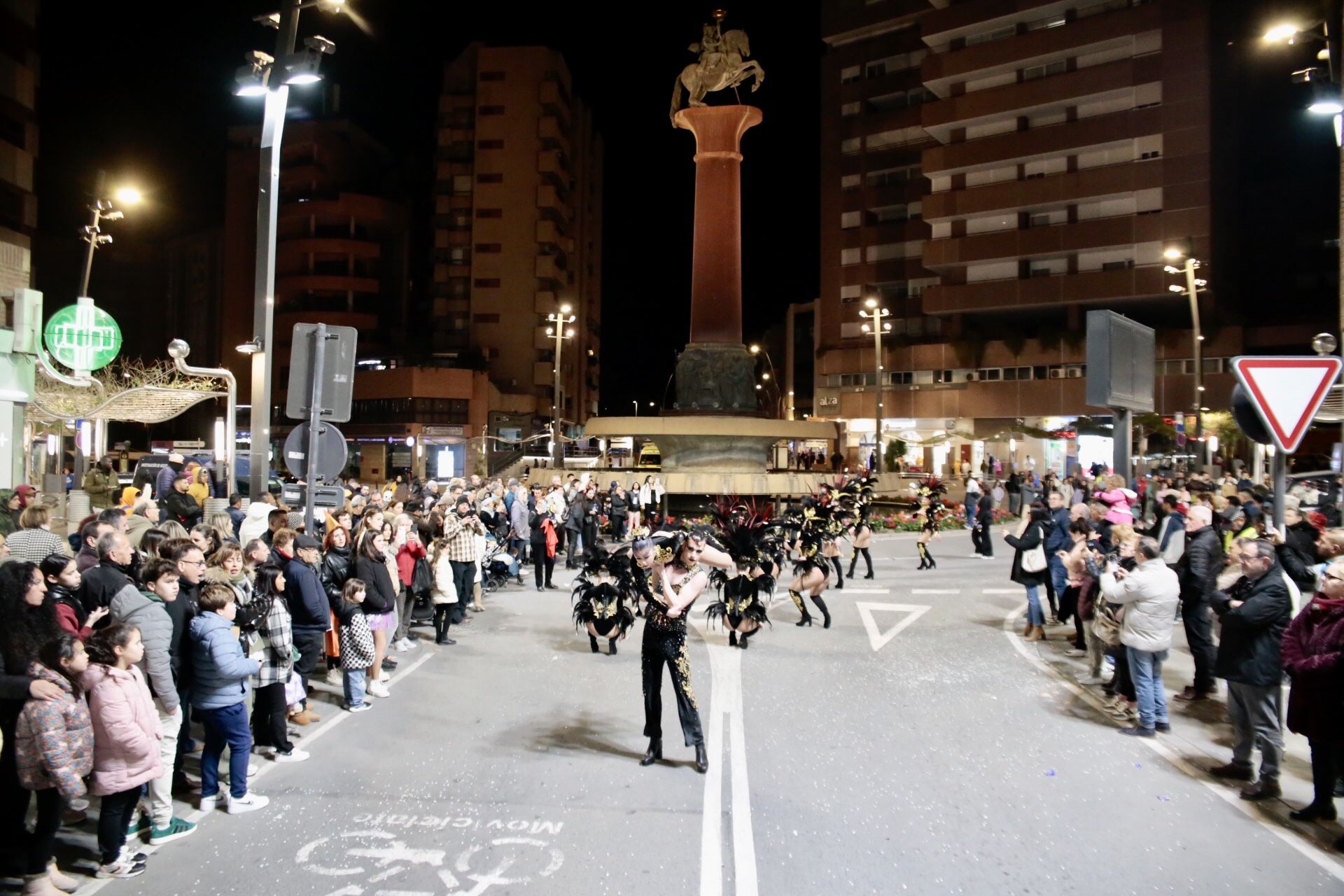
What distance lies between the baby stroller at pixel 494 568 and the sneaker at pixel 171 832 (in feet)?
28.8

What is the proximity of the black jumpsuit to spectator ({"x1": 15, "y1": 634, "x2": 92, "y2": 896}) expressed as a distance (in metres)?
3.63

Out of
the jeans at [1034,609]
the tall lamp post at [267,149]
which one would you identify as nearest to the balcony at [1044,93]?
the jeans at [1034,609]

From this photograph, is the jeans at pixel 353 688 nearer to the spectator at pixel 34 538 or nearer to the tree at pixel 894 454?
the spectator at pixel 34 538

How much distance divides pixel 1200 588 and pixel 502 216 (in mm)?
71402

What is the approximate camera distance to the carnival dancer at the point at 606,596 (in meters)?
7.84

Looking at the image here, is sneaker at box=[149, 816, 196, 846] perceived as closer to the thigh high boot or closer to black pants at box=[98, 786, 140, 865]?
black pants at box=[98, 786, 140, 865]

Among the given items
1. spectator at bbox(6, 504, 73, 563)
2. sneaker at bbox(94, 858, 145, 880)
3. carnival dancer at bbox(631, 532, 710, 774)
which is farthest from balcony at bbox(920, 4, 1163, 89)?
sneaker at bbox(94, 858, 145, 880)

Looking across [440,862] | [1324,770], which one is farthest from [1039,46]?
[440,862]

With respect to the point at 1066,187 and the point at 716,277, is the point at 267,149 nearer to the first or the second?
the point at 716,277

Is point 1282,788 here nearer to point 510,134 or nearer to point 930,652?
point 930,652

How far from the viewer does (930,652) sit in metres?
10.8

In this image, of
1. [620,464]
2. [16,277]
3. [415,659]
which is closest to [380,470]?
[620,464]

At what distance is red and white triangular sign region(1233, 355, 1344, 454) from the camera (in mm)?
6711

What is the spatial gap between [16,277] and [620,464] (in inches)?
1265
